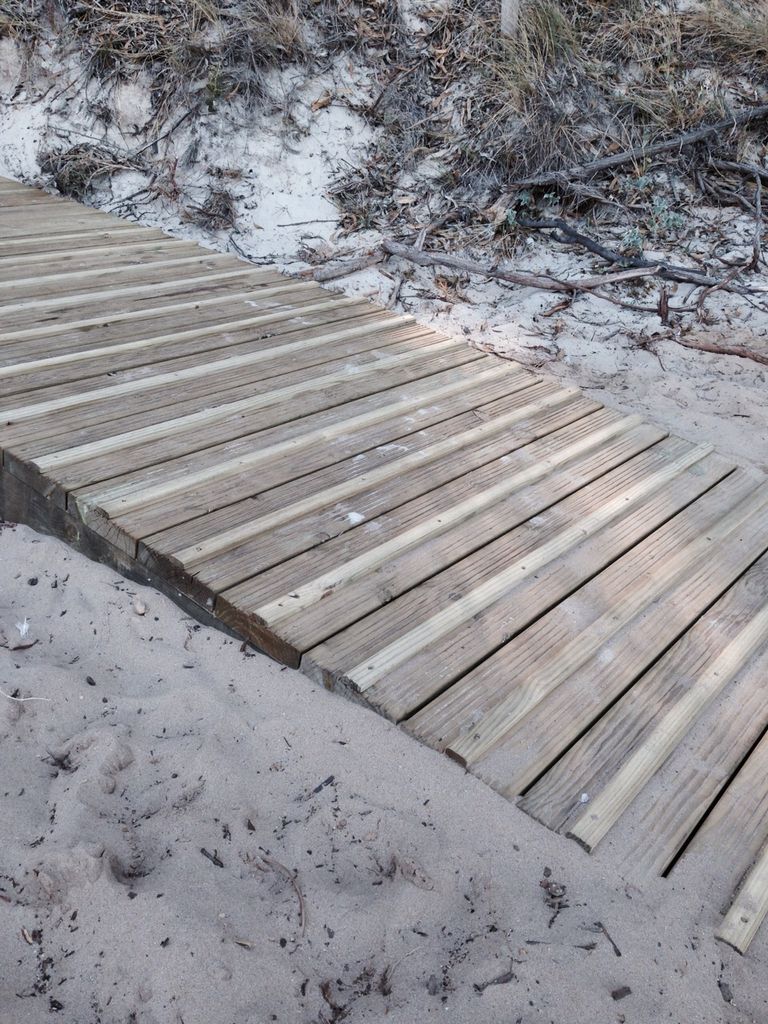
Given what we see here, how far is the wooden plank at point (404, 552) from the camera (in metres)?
2.09

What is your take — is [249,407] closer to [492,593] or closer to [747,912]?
[492,593]

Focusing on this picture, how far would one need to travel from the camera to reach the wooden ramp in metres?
1.84

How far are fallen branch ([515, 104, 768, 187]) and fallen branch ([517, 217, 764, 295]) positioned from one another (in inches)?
10.6

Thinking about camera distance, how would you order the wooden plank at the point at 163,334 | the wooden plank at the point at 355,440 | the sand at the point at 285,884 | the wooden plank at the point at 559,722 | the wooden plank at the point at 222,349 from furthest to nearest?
1. the wooden plank at the point at 163,334
2. the wooden plank at the point at 222,349
3. the wooden plank at the point at 355,440
4. the wooden plank at the point at 559,722
5. the sand at the point at 285,884

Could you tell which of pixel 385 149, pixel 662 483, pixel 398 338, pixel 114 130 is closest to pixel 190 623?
pixel 662 483

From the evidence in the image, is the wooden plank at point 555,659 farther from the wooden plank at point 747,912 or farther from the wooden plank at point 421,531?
the wooden plank at point 747,912

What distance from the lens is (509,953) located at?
4.90 feet

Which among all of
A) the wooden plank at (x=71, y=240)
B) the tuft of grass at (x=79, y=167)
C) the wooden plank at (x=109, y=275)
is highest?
the wooden plank at (x=109, y=275)

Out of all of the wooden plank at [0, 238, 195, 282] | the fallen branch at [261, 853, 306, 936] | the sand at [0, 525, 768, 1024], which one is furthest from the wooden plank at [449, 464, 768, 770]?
the wooden plank at [0, 238, 195, 282]

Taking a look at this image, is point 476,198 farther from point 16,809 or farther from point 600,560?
point 16,809

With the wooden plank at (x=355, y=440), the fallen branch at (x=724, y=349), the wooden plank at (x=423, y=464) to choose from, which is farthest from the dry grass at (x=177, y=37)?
the wooden plank at (x=423, y=464)

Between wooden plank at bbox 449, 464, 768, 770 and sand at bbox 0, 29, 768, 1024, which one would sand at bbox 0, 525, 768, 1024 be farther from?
wooden plank at bbox 449, 464, 768, 770

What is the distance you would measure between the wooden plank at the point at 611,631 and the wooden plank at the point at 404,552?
0.98 ft

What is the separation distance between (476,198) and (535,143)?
49 cm
